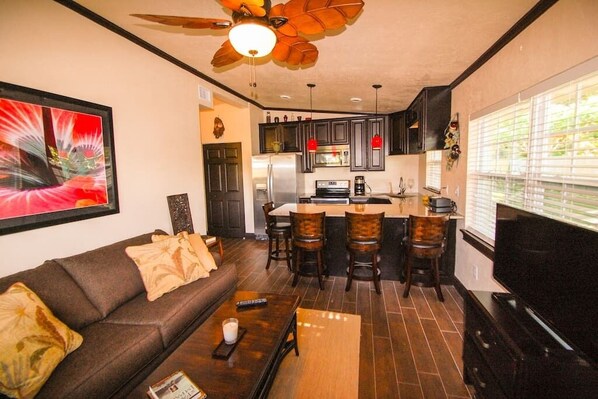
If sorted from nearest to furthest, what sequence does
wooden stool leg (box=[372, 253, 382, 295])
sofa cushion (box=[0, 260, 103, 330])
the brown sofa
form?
the brown sofa < sofa cushion (box=[0, 260, 103, 330]) < wooden stool leg (box=[372, 253, 382, 295])

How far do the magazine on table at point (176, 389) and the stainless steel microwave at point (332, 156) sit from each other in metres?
5.14

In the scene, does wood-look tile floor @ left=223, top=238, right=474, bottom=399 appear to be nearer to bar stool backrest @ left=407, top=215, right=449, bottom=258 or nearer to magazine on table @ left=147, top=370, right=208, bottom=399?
bar stool backrest @ left=407, top=215, right=449, bottom=258

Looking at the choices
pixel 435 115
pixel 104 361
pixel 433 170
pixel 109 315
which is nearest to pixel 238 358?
pixel 104 361

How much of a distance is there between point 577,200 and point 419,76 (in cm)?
243

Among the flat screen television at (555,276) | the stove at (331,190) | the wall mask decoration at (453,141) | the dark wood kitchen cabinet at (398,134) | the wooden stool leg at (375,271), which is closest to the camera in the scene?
the flat screen television at (555,276)

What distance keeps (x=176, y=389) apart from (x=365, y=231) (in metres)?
2.32

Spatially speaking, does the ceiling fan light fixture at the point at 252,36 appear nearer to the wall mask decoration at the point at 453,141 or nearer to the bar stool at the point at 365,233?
the bar stool at the point at 365,233

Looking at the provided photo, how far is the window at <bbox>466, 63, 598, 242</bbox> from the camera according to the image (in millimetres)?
1514

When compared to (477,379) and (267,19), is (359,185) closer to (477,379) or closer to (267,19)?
(477,379)

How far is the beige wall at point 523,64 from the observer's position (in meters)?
1.54

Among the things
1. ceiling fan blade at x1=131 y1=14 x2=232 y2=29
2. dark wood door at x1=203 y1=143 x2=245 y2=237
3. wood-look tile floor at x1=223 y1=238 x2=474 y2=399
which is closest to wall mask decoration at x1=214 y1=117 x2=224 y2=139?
dark wood door at x1=203 y1=143 x2=245 y2=237

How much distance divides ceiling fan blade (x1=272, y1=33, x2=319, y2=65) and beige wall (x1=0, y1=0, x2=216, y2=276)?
1579 millimetres

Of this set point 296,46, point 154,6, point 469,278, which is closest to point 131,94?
point 154,6

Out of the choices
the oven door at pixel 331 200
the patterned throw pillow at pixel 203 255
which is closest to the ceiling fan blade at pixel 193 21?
the patterned throw pillow at pixel 203 255
